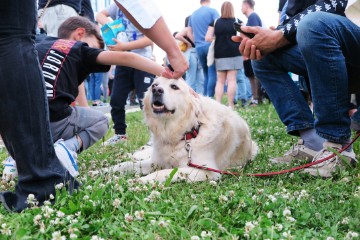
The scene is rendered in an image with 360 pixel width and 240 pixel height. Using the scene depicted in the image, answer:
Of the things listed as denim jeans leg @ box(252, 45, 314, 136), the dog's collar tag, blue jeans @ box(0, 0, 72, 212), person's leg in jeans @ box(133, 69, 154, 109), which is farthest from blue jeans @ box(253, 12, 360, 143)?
person's leg in jeans @ box(133, 69, 154, 109)

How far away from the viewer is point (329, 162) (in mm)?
3109

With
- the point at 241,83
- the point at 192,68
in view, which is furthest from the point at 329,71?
the point at 192,68

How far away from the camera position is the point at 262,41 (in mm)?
3424

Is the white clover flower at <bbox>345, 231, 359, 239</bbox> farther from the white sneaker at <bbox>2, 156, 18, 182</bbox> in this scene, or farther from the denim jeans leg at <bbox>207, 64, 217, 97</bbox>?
the denim jeans leg at <bbox>207, 64, 217, 97</bbox>

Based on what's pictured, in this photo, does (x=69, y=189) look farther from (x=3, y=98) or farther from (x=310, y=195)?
(x=310, y=195)

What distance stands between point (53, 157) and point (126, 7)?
931 millimetres

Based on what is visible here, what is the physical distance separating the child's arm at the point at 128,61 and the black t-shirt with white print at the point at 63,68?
0.29 feet

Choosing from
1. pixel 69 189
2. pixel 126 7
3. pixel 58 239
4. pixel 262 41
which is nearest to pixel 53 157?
pixel 69 189

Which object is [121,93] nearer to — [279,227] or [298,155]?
[298,155]

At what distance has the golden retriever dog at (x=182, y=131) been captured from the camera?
11.5 ft

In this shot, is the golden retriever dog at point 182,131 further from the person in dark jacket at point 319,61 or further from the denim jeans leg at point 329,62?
the denim jeans leg at point 329,62

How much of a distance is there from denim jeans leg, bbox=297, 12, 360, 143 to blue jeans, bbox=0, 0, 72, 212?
6.26ft

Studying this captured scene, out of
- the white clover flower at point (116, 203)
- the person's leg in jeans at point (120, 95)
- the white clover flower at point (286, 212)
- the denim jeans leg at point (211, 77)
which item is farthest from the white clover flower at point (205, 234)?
the denim jeans leg at point (211, 77)

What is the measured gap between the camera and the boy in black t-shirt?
3.37 meters
